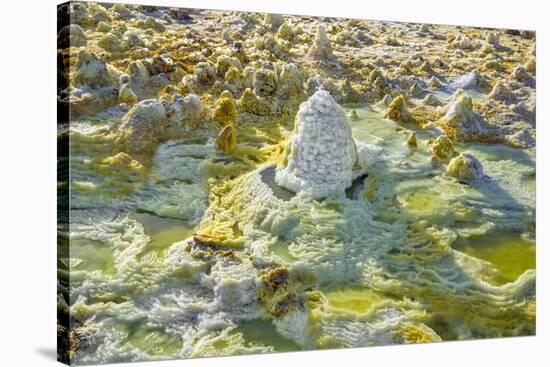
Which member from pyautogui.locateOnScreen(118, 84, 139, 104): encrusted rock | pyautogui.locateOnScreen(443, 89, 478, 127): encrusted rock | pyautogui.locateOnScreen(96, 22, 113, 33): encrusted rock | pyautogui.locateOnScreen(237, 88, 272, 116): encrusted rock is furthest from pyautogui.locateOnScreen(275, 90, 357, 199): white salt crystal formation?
pyautogui.locateOnScreen(96, 22, 113, 33): encrusted rock

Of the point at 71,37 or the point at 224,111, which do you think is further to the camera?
the point at 224,111

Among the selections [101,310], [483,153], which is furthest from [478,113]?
[101,310]

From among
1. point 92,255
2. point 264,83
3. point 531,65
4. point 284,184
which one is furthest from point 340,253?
point 531,65

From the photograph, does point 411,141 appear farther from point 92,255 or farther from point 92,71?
point 92,255

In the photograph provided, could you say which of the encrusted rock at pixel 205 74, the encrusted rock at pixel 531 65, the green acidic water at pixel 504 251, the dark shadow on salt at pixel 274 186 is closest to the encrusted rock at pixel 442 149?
the green acidic water at pixel 504 251

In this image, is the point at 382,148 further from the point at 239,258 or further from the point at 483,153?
the point at 239,258

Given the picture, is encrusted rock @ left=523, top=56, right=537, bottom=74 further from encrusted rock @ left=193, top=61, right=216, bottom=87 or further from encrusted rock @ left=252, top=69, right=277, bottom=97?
encrusted rock @ left=193, top=61, right=216, bottom=87
